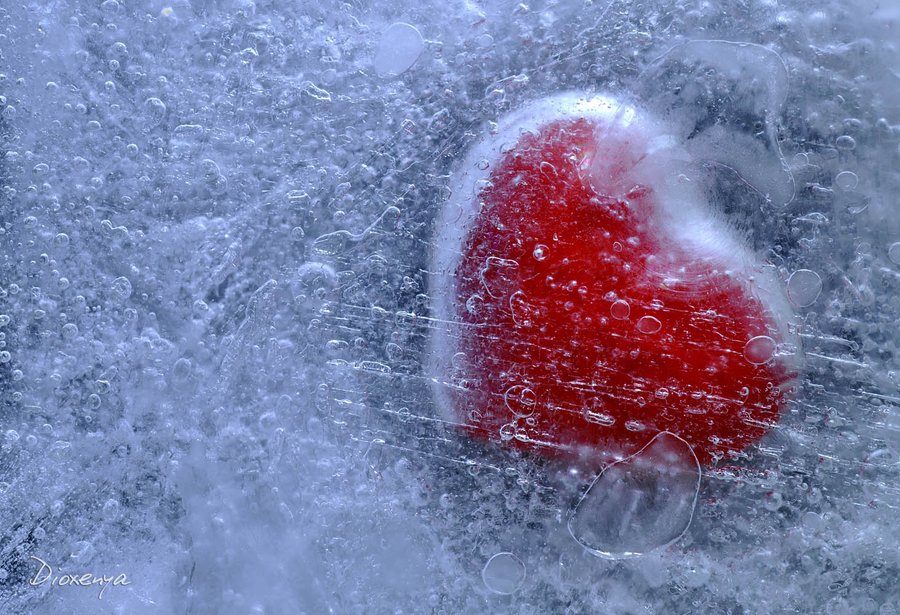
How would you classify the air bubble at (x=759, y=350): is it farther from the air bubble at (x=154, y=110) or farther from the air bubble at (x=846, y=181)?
the air bubble at (x=154, y=110)

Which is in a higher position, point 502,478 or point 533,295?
point 533,295

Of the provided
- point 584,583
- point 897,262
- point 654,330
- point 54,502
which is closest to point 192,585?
point 54,502

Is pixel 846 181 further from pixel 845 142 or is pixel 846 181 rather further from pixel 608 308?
pixel 608 308

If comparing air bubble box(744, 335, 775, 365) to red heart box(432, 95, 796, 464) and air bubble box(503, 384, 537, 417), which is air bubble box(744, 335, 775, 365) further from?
air bubble box(503, 384, 537, 417)

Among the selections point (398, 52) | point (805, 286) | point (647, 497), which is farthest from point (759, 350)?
point (398, 52)

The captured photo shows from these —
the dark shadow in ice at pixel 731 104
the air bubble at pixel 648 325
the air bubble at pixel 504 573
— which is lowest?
the air bubble at pixel 504 573

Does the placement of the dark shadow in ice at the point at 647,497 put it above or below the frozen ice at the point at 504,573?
above

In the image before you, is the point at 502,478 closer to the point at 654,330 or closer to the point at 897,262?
the point at 654,330
